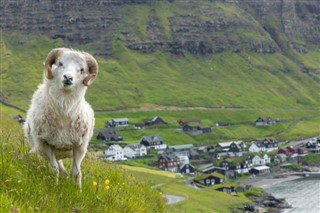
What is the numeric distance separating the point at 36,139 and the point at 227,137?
16219 cm

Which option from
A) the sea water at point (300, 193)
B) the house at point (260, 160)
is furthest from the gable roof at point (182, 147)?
the sea water at point (300, 193)

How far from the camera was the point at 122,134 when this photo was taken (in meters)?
155

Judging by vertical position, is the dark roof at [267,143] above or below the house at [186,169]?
below

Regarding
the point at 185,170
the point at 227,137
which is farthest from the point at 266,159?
the point at 185,170

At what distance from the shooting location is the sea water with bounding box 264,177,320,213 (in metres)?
76.0

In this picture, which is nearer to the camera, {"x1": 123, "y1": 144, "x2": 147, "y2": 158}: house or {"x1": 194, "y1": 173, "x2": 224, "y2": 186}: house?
{"x1": 194, "y1": 173, "x2": 224, "y2": 186}: house

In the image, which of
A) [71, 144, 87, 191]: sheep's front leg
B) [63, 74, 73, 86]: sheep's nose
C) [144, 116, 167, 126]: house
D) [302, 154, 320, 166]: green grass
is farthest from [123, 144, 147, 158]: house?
[63, 74, 73, 86]: sheep's nose

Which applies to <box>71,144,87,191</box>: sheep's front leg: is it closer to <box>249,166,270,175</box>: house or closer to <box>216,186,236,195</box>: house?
<box>216,186,236,195</box>: house

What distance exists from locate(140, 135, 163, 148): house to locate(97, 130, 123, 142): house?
316 inches

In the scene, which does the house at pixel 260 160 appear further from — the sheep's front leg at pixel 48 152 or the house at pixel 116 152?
the sheep's front leg at pixel 48 152

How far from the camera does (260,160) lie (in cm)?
14325

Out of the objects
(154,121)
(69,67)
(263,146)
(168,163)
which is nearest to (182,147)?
(168,163)

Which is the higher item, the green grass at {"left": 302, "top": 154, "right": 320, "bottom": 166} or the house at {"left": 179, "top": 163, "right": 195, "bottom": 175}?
the house at {"left": 179, "top": 163, "right": 195, "bottom": 175}

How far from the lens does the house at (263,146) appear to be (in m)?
154
